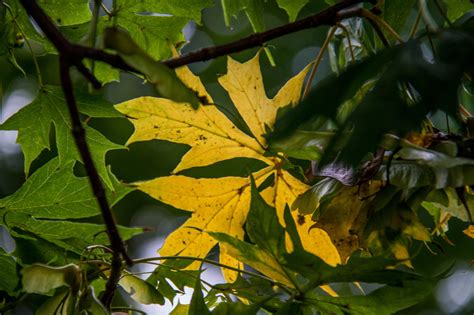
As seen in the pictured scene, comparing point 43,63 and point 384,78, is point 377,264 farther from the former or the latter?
point 43,63

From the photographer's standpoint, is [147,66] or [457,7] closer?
[147,66]

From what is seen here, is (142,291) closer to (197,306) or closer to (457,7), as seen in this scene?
(197,306)

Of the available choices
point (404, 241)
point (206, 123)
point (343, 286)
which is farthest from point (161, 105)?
point (343, 286)

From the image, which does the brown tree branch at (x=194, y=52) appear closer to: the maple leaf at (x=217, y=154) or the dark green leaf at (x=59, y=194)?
the maple leaf at (x=217, y=154)

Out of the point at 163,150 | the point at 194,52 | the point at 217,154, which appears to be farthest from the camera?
the point at 163,150

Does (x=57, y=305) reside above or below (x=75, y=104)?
below

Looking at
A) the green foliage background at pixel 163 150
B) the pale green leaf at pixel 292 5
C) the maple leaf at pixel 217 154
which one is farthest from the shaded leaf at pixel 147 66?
the green foliage background at pixel 163 150

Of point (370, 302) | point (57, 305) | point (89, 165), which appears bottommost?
point (370, 302)

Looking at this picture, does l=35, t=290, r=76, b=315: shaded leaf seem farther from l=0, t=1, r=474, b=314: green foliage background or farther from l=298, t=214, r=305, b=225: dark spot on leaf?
l=0, t=1, r=474, b=314: green foliage background

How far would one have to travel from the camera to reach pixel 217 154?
2.54 feet

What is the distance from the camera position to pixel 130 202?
3164mm

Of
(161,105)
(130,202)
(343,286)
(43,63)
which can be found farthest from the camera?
(130,202)

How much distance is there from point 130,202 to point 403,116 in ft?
9.19

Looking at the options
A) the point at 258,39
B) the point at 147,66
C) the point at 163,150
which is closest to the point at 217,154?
the point at 258,39
